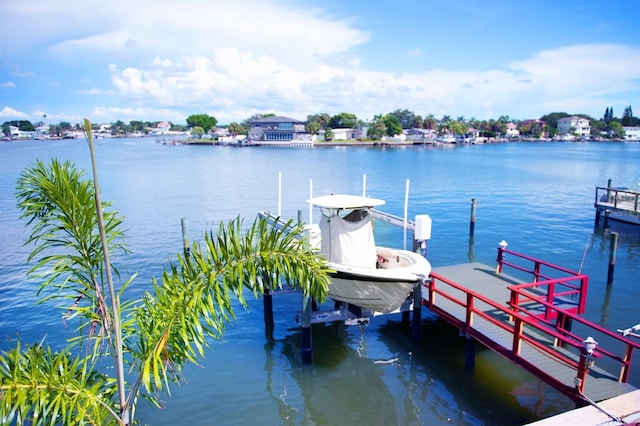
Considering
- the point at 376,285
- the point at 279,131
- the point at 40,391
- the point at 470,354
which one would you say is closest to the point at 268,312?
the point at 376,285

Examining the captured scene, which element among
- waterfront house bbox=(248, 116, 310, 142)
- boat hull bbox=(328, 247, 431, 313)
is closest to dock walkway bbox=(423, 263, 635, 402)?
boat hull bbox=(328, 247, 431, 313)

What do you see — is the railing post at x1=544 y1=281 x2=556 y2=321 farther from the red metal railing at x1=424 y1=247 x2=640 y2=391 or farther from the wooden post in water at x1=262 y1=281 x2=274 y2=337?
the wooden post in water at x1=262 y1=281 x2=274 y2=337

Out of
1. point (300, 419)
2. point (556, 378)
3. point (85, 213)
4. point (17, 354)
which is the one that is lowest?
point (300, 419)

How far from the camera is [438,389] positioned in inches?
468

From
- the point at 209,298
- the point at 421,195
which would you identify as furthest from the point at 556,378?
the point at 421,195

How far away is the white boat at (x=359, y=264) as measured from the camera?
12.2m

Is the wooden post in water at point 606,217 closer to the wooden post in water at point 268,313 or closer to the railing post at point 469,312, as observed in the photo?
the railing post at point 469,312

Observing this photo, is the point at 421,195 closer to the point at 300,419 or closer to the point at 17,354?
the point at 300,419

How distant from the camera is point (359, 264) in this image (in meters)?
13.1

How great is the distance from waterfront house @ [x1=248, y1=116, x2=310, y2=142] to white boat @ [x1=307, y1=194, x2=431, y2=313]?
5453 inches

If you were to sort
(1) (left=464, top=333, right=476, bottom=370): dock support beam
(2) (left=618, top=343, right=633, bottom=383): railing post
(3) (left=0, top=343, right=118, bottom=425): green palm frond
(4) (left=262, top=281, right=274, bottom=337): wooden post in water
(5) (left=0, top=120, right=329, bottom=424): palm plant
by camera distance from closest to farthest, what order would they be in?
(3) (left=0, top=343, right=118, bottom=425): green palm frond, (5) (left=0, top=120, right=329, bottom=424): palm plant, (2) (left=618, top=343, right=633, bottom=383): railing post, (1) (left=464, top=333, right=476, bottom=370): dock support beam, (4) (left=262, top=281, right=274, bottom=337): wooden post in water

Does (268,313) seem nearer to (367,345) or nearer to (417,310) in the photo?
(367,345)

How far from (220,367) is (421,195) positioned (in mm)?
34875

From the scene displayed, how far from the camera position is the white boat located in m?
12.2
